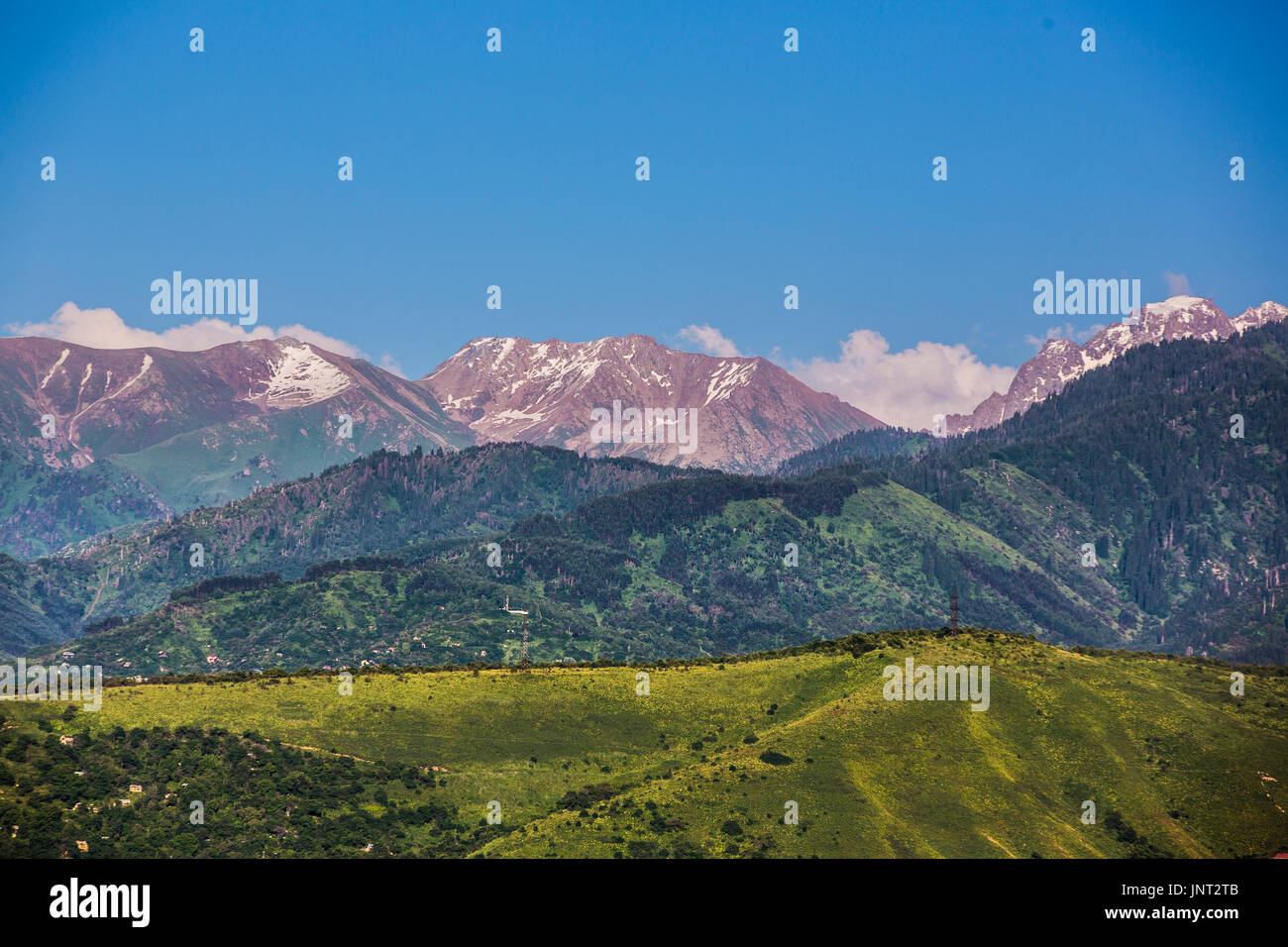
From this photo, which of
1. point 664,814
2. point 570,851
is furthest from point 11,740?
point 664,814
